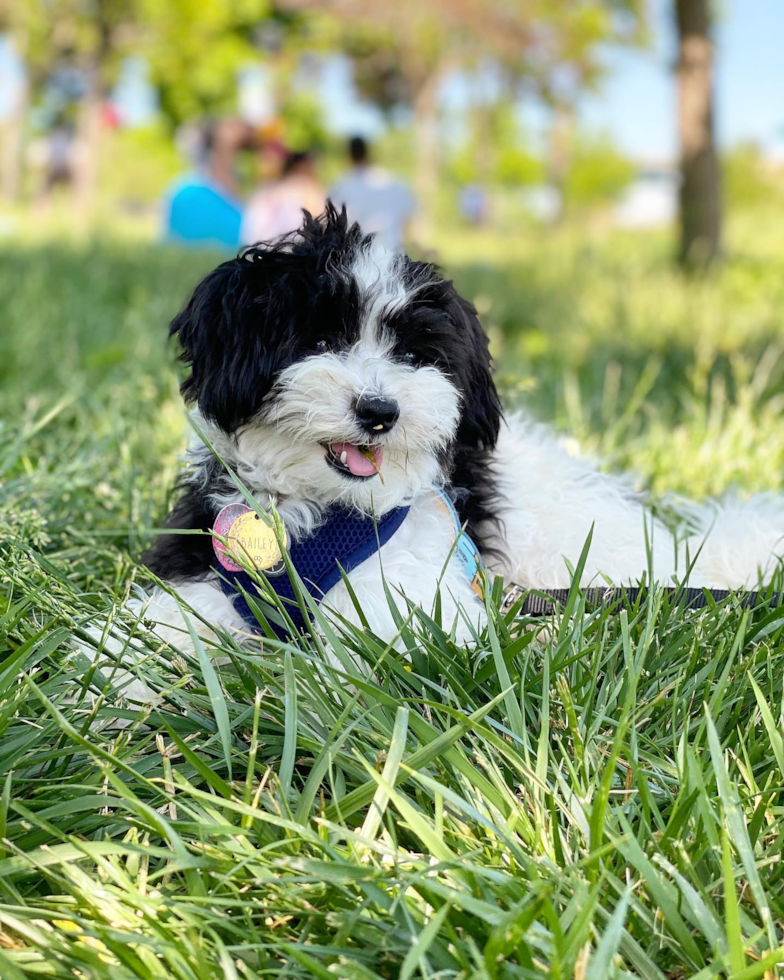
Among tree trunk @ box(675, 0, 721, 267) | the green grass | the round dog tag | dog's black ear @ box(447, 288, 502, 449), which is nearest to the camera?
the green grass

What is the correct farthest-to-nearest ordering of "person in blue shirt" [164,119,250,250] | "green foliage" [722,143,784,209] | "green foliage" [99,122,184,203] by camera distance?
"green foliage" [99,122,184,203] < "green foliage" [722,143,784,209] < "person in blue shirt" [164,119,250,250]

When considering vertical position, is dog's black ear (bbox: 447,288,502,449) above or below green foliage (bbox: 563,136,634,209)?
below

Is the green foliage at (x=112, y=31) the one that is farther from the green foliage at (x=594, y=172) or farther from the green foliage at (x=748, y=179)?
the green foliage at (x=594, y=172)

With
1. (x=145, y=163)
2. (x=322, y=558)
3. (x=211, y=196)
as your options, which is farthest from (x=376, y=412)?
(x=145, y=163)

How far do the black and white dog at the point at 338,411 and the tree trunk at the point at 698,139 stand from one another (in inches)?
410

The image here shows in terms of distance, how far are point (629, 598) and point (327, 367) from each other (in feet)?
3.15

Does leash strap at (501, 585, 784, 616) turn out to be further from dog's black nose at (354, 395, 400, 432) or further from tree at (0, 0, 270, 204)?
tree at (0, 0, 270, 204)

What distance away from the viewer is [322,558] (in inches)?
→ 97.6

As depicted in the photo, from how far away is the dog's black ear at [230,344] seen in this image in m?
2.34

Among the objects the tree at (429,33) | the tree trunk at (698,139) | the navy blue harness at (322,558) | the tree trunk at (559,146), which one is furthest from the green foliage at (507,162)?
the navy blue harness at (322,558)

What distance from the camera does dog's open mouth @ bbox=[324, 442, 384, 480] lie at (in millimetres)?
2377

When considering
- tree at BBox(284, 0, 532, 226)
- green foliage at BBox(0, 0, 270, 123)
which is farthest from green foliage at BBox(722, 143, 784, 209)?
green foliage at BBox(0, 0, 270, 123)

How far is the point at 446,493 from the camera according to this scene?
8.90 feet

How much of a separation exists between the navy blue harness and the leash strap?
1.38ft
